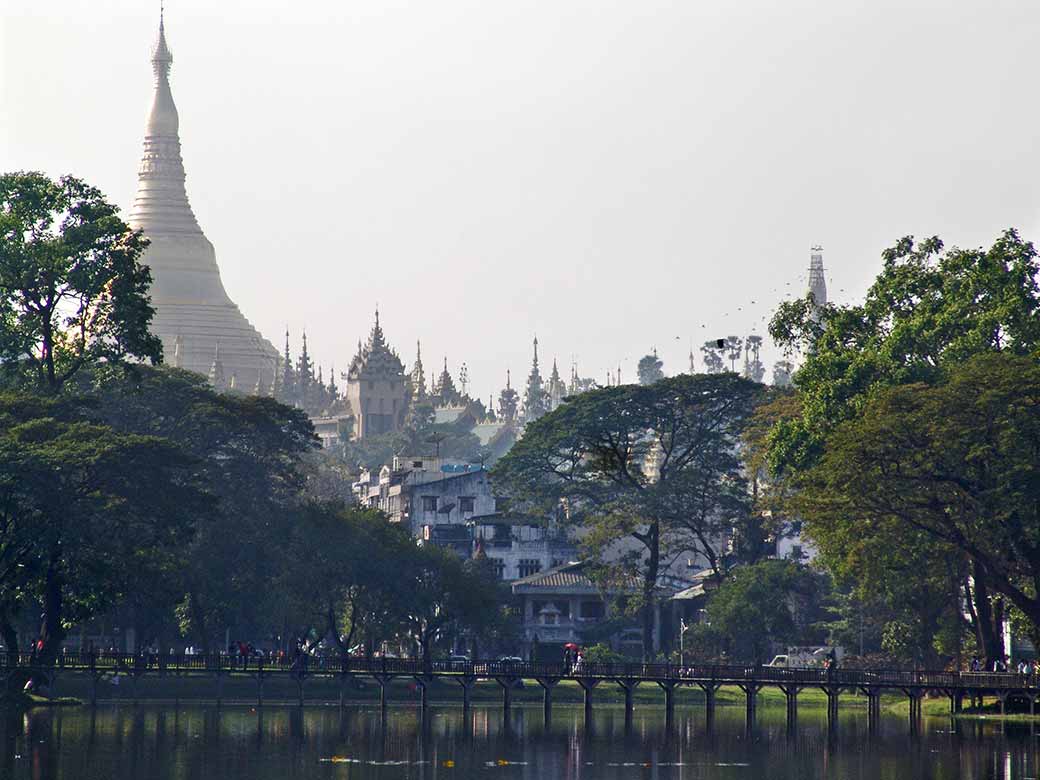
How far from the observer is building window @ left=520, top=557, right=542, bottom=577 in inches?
5153

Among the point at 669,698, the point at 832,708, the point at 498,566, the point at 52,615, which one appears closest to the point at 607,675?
the point at 669,698

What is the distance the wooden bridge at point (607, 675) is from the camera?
83.0 meters

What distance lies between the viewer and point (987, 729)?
79125mm

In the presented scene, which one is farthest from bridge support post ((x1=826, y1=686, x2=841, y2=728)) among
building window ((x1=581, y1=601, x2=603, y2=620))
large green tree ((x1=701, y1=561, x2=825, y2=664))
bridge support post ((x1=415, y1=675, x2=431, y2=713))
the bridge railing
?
building window ((x1=581, y1=601, x2=603, y2=620))

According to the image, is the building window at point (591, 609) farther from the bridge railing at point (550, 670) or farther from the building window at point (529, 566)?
the bridge railing at point (550, 670)

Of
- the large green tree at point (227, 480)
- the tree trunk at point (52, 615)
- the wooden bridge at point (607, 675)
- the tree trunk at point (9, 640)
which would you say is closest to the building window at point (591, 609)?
the large green tree at point (227, 480)

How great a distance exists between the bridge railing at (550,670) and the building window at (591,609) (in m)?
32.8

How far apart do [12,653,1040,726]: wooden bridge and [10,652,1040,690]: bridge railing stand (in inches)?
1.3

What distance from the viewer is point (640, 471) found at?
392ft

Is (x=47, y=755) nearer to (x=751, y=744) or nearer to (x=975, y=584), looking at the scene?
(x=751, y=744)

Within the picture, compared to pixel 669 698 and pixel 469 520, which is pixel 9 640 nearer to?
pixel 669 698

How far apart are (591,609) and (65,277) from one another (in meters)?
51.1

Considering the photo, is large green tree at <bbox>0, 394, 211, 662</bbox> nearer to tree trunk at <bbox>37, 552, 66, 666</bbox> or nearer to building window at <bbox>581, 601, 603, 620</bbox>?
tree trunk at <bbox>37, 552, 66, 666</bbox>

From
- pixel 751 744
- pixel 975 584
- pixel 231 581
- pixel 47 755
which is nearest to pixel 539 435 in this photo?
pixel 231 581
